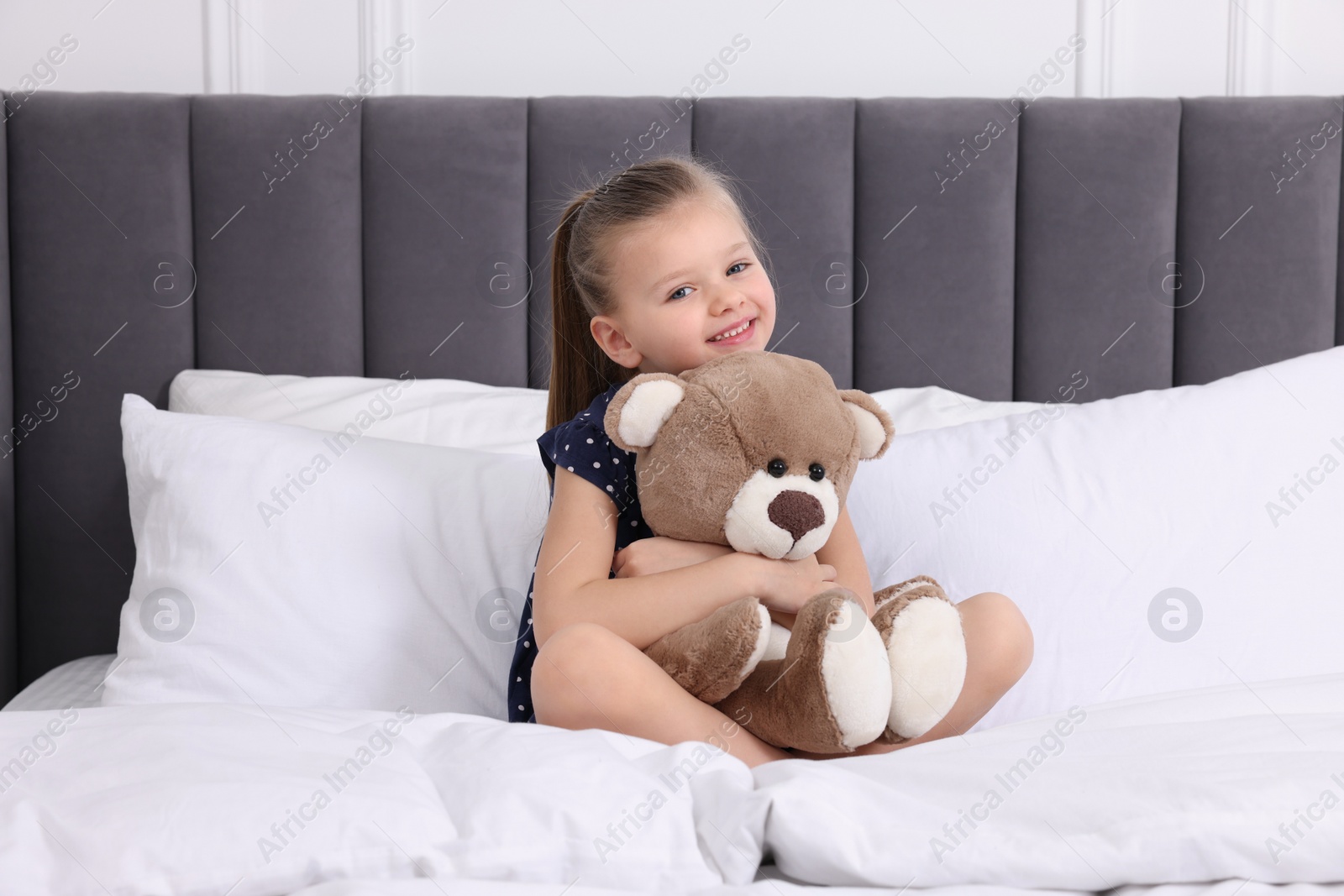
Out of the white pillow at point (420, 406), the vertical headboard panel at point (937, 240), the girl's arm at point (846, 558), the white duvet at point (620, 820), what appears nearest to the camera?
the white duvet at point (620, 820)

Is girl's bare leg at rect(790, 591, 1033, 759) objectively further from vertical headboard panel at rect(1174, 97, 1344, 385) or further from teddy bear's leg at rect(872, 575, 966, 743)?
vertical headboard panel at rect(1174, 97, 1344, 385)

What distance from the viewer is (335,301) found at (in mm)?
1324

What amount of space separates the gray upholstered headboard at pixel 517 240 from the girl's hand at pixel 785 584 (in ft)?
1.76

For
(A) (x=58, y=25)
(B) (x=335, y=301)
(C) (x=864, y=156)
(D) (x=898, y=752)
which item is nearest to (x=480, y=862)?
(D) (x=898, y=752)

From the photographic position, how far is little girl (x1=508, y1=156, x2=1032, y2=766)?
2.59 feet

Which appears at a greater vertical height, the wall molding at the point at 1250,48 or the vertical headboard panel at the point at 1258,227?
the wall molding at the point at 1250,48

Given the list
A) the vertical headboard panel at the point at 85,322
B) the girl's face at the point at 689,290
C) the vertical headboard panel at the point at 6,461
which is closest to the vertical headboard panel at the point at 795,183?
the girl's face at the point at 689,290

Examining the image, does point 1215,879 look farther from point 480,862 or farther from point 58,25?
point 58,25

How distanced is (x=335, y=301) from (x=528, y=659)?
0.62 m

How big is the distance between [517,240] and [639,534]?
54 cm

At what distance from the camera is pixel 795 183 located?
1.32m

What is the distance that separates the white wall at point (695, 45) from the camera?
142cm

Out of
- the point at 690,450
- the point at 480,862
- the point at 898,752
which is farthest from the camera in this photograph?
the point at 690,450

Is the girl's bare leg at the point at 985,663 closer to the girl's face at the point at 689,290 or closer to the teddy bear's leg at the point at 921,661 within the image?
the teddy bear's leg at the point at 921,661
